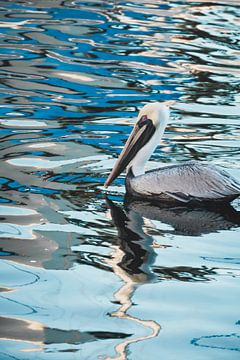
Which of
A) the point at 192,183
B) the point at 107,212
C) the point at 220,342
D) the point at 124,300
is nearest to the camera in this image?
the point at 220,342

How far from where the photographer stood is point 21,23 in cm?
1540

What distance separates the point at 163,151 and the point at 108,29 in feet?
22.0

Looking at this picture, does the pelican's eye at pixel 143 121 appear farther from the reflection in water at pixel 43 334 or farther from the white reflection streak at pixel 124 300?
the reflection in water at pixel 43 334

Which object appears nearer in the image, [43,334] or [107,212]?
[43,334]

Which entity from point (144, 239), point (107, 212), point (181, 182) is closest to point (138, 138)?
point (181, 182)

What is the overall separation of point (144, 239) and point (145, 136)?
62.9 inches

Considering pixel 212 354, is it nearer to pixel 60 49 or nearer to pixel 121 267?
pixel 121 267

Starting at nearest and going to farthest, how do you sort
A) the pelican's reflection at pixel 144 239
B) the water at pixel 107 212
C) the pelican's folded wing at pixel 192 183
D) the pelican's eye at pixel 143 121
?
the water at pixel 107 212, the pelican's reflection at pixel 144 239, the pelican's folded wing at pixel 192 183, the pelican's eye at pixel 143 121

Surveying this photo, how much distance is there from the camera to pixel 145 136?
820 centimetres

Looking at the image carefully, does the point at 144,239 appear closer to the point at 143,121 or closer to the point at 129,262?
the point at 129,262

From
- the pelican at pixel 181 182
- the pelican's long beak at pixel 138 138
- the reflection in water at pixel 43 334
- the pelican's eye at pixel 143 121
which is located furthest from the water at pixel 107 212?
the pelican's eye at pixel 143 121

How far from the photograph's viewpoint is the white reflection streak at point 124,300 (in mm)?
4889

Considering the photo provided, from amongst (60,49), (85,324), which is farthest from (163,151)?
(60,49)

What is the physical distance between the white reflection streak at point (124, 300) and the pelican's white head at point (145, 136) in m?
1.67
